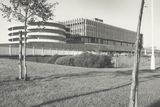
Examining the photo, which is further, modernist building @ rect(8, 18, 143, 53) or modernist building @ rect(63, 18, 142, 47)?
modernist building @ rect(63, 18, 142, 47)

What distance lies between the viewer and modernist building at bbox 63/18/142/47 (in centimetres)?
9500

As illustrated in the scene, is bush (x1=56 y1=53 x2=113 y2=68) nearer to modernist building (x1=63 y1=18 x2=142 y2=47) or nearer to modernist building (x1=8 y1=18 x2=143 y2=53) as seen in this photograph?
modernist building (x1=8 y1=18 x2=143 y2=53)

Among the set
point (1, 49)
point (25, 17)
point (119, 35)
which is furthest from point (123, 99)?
point (119, 35)

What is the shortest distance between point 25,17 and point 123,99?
607 centimetres

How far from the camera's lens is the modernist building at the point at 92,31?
95000 mm

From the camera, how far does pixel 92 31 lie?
9862 centimetres

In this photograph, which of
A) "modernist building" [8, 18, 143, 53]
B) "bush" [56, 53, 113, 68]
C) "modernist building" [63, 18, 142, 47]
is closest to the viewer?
"bush" [56, 53, 113, 68]

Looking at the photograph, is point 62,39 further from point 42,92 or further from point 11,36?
point 42,92

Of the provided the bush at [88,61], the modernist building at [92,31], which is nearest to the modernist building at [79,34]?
the modernist building at [92,31]

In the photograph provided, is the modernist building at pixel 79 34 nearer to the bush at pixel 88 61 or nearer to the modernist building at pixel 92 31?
the modernist building at pixel 92 31

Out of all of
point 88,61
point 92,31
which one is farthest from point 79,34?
point 88,61

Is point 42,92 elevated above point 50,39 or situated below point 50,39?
below

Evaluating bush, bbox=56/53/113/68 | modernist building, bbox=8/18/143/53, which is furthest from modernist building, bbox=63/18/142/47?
bush, bbox=56/53/113/68

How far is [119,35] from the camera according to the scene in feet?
405
